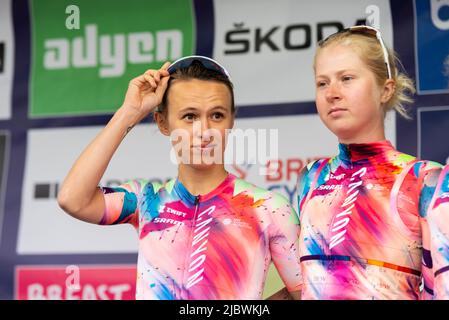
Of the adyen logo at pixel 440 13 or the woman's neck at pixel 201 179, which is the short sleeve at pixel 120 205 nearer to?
the woman's neck at pixel 201 179

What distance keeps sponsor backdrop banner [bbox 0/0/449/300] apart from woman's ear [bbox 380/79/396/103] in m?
0.96

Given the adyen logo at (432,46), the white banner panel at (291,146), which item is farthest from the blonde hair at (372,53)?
the white banner panel at (291,146)

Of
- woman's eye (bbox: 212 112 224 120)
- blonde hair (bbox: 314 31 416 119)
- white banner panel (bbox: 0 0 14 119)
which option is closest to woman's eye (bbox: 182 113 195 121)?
woman's eye (bbox: 212 112 224 120)

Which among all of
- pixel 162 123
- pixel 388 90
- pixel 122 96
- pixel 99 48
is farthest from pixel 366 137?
pixel 99 48

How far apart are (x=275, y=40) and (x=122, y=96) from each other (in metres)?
0.75

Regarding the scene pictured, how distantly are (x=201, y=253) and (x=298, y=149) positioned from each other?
117 cm

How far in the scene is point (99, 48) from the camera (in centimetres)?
404

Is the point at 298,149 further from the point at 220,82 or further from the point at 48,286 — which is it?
the point at 48,286

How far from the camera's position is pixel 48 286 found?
4039 millimetres

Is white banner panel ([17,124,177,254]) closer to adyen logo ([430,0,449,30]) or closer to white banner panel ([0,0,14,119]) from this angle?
white banner panel ([0,0,14,119])

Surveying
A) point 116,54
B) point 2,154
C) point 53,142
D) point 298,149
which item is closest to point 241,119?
point 298,149

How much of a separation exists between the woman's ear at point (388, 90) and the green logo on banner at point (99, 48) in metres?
1.45

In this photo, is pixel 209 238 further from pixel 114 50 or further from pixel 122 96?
pixel 114 50

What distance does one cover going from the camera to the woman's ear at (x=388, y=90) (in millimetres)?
2648
